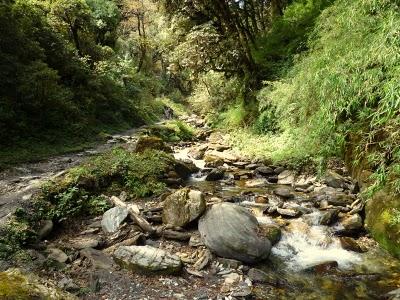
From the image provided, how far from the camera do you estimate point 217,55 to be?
1788 centimetres

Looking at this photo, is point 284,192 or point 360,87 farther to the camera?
point 284,192

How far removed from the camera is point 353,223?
24.6ft

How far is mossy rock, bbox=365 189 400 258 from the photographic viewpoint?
6.42m

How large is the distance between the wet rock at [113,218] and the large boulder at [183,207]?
0.88m

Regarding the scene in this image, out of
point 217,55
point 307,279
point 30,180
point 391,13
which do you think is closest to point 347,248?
point 307,279

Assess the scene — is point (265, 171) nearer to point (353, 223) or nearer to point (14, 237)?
point (353, 223)

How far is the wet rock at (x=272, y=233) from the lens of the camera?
709 cm

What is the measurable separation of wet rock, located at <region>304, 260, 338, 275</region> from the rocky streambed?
0.06 feet

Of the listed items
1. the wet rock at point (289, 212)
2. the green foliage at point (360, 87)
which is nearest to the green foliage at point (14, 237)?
the wet rock at point (289, 212)

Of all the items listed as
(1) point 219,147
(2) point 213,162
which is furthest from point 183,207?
(1) point 219,147

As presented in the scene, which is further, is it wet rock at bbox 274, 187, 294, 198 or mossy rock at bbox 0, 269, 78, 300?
wet rock at bbox 274, 187, 294, 198

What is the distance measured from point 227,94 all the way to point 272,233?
17223mm

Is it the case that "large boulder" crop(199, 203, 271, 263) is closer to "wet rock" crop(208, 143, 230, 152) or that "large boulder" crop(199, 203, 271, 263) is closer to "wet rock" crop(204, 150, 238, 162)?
"wet rock" crop(204, 150, 238, 162)

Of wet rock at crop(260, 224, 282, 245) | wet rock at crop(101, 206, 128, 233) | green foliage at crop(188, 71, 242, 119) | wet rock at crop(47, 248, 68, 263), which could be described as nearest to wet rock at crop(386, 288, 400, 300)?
wet rock at crop(260, 224, 282, 245)
